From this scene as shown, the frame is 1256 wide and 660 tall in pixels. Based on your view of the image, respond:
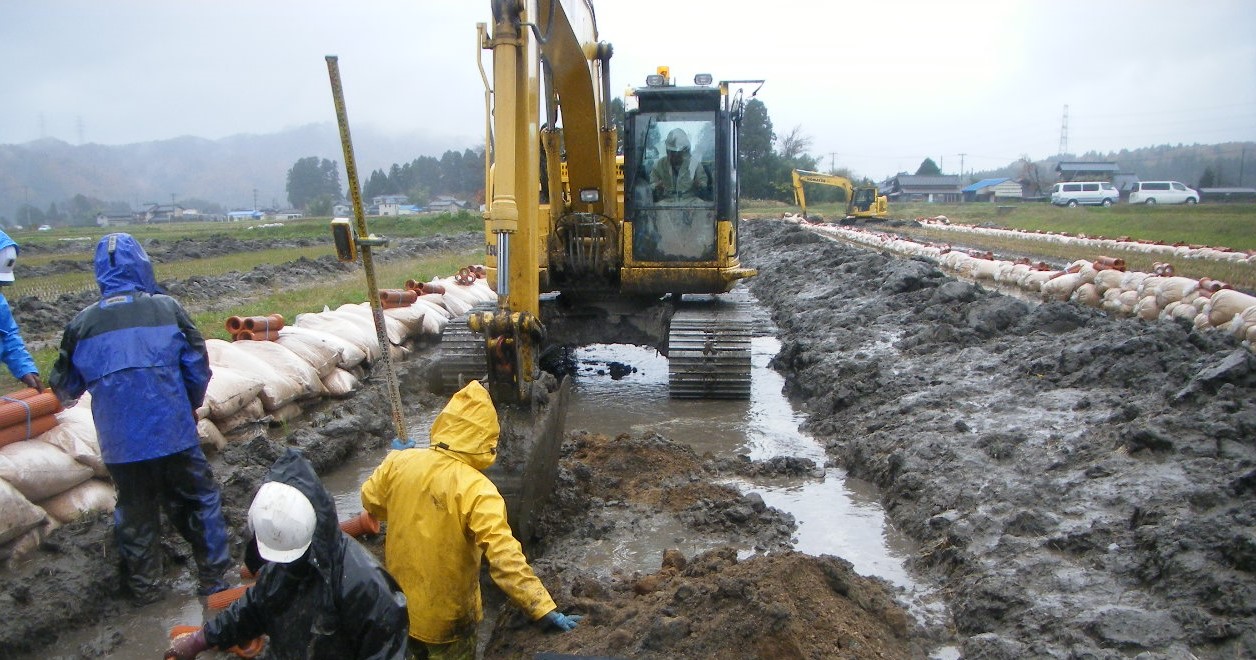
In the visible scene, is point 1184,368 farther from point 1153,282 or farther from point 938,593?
point 1153,282

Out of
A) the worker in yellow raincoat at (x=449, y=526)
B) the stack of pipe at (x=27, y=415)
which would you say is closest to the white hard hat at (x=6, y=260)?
the stack of pipe at (x=27, y=415)

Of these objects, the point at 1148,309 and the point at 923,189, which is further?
the point at 923,189

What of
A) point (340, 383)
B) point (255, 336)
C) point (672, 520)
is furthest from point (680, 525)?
point (255, 336)

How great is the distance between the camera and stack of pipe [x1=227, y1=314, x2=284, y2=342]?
7.32 meters

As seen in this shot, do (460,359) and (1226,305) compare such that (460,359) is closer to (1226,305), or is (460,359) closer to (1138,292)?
(1226,305)

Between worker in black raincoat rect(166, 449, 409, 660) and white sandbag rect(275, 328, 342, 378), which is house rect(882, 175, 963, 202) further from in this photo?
worker in black raincoat rect(166, 449, 409, 660)

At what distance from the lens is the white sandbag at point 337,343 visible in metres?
7.67

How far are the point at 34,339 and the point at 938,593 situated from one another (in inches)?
418

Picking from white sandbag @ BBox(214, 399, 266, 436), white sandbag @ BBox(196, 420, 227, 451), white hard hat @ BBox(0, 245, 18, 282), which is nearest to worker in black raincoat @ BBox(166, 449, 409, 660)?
white hard hat @ BBox(0, 245, 18, 282)

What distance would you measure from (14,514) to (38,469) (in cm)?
34

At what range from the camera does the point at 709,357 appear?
7.79 m

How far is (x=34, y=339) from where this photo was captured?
1029 cm

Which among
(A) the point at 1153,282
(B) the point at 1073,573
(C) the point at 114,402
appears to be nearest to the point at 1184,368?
(B) the point at 1073,573

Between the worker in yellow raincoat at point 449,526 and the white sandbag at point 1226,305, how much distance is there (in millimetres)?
7527
